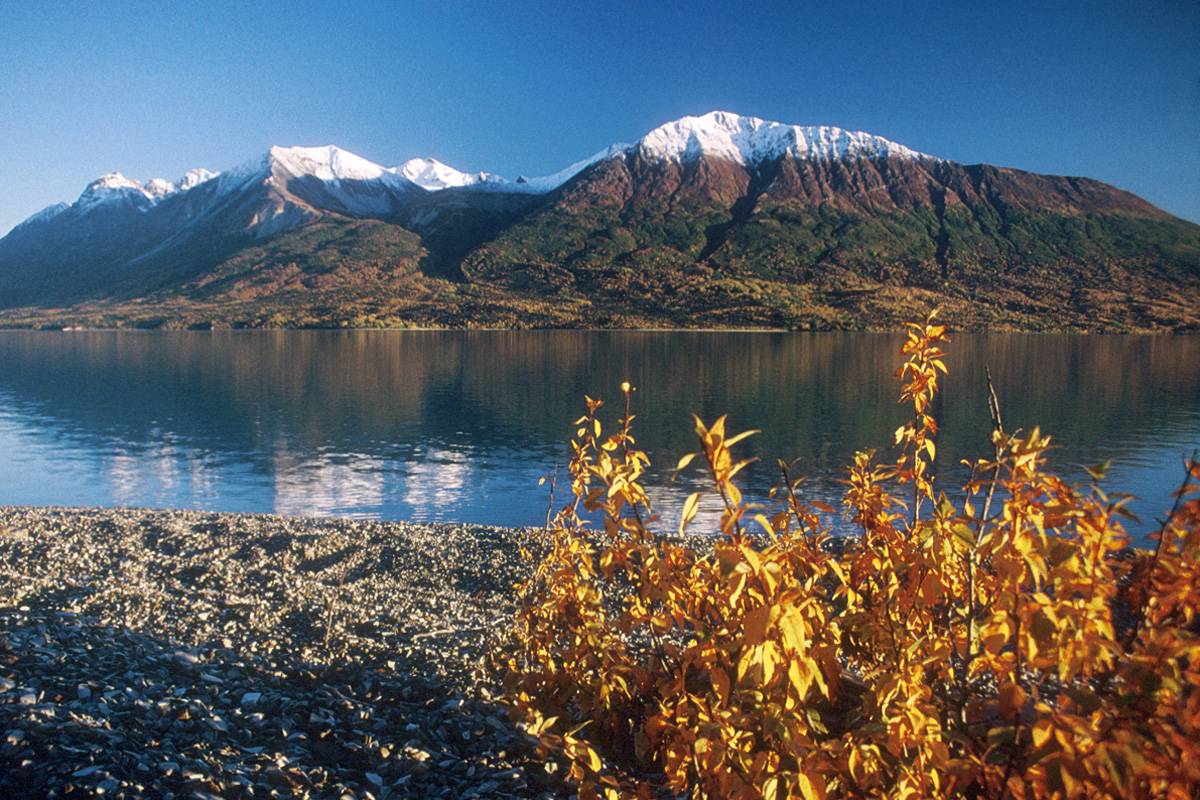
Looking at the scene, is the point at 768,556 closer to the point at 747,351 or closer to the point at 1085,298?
Result: the point at 747,351

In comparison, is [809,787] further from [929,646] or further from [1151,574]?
[1151,574]

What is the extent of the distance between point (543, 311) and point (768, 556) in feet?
498

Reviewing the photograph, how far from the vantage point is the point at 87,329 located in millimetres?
153000

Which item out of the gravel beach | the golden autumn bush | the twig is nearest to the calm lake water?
the golden autumn bush

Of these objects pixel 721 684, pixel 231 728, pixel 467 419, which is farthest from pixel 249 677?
pixel 467 419

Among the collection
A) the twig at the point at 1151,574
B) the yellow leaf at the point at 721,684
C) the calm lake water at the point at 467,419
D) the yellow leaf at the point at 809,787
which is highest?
the twig at the point at 1151,574

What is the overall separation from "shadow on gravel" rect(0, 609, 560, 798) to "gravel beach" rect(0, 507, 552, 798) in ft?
0.05

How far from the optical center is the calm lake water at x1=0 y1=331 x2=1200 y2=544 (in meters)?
24.2

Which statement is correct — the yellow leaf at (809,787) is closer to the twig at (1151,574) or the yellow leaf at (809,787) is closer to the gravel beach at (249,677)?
the twig at (1151,574)

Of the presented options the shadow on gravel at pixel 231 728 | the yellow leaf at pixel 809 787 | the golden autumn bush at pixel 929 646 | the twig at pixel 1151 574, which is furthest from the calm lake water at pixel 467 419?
the yellow leaf at pixel 809 787

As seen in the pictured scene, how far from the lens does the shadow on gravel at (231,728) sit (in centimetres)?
468

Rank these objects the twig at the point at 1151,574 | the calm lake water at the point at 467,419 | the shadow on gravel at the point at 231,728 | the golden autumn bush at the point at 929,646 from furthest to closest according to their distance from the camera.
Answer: the calm lake water at the point at 467,419
the shadow on gravel at the point at 231,728
the twig at the point at 1151,574
the golden autumn bush at the point at 929,646

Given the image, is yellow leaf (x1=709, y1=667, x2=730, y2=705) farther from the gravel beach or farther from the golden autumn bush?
the gravel beach

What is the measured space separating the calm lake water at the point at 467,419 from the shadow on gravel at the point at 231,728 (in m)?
9.14
